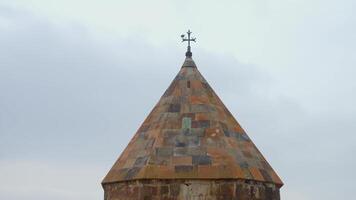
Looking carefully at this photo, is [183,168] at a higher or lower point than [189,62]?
lower

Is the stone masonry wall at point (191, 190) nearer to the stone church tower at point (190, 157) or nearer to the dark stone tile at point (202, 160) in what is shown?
the stone church tower at point (190, 157)

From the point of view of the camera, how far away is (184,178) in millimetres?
13859

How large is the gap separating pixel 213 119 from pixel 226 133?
1.40ft

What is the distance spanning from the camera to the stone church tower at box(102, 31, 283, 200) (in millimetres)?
13891

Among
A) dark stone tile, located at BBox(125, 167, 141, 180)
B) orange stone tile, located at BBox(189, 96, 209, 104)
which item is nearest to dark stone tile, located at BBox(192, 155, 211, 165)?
dark stone tile, located at BBox(125, 167, 141, 180)

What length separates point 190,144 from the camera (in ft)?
47.5

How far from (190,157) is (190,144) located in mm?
372

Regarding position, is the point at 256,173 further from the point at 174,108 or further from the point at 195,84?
the point at 195,84

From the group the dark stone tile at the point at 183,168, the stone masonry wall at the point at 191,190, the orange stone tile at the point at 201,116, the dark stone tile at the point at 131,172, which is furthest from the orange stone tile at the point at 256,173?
the dark stone tile at the point at 131,172

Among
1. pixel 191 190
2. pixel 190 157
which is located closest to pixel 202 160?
pixel 190 157

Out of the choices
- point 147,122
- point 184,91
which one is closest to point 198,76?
point 184,91

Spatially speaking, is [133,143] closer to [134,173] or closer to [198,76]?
[134,173]

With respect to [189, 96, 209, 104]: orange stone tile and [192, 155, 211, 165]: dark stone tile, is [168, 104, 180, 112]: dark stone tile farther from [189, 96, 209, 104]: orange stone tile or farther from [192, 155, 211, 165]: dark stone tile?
[192, 155, 211, 165]: dark stone tile

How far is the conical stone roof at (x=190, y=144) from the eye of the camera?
14.1 m
